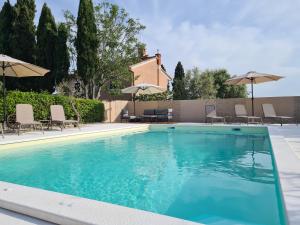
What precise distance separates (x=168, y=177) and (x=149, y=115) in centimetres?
1415

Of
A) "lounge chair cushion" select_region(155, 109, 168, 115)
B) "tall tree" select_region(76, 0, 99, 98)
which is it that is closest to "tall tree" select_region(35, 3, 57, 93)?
"tall tree" select_region(76, 0, 99, 98)

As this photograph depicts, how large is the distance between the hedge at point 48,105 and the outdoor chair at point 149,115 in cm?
291

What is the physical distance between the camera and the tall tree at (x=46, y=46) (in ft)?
63.5

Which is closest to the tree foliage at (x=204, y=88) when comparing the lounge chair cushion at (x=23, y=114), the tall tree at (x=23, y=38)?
the tall tree at (x=23, y=38)

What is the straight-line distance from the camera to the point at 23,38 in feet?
60.5

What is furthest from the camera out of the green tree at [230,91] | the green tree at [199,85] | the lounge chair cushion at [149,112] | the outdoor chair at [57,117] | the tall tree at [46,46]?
the green tree at [230,91]

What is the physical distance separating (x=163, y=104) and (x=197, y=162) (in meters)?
13.5

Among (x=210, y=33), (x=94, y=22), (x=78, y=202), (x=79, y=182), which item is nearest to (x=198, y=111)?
(x=210, y=33)

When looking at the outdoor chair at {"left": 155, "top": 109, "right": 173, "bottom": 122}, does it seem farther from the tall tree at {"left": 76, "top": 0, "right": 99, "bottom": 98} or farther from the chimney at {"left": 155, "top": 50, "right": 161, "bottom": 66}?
the chimney at {"left": 155, "top": 50, "right": 161, "bottom": 66}

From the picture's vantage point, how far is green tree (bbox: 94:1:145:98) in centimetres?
2147

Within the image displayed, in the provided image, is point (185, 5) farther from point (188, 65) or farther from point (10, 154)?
point (188, 65)

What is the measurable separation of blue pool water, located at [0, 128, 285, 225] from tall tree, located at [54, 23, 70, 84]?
11.6 meters

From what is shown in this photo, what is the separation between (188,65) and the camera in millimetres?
35812

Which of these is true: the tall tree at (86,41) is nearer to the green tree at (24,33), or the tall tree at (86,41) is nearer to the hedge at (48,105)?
the hedge at (48,105)
